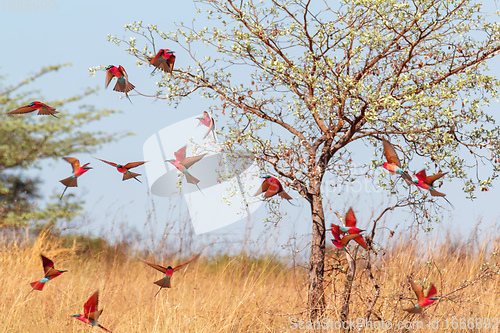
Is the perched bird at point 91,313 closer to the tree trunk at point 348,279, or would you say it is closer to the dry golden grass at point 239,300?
the dry golden grass at point 239,300

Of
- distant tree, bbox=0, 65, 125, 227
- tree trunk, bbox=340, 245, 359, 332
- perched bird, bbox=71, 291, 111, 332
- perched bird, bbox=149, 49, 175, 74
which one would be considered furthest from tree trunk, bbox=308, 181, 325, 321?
distant tree, bbox=0, 65, 125, 227

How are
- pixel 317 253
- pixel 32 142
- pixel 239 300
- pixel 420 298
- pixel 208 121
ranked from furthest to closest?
pixel 32 142 → pixel 239 300 → pixel 208 121 → pixel 317 253 → pixel 420 298

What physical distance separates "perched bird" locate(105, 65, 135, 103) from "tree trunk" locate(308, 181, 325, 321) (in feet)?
6.50

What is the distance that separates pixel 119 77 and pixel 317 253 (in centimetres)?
249

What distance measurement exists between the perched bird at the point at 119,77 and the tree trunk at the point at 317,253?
1982mm

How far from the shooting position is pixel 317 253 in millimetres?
4871

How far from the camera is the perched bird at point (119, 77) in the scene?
4.21m

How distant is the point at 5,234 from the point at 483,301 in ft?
25.4

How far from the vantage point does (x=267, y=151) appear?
16.4 ft

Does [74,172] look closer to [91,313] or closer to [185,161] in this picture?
[185,161]

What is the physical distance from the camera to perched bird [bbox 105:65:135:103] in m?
4.21

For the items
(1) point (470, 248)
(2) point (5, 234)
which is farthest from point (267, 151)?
(2) point (5, 234)

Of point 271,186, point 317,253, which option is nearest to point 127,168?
point 271,186

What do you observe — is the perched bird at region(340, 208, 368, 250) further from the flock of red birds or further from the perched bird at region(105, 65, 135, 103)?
the perched bird at region(105, 65, 135, 103)
